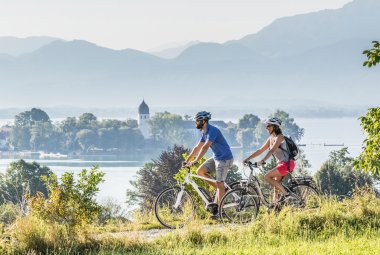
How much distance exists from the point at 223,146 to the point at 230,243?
2156 mm

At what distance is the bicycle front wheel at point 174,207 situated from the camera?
1202cm

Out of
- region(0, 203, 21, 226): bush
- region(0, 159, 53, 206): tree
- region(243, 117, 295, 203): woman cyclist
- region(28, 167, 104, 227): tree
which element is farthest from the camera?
region(0, 159, 53, 206): tree

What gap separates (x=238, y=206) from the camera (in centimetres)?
1190

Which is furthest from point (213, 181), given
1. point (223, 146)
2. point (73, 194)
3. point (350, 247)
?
point (350, 247)

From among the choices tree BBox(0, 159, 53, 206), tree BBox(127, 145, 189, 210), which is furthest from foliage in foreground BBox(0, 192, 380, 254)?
tree BBox(0, 159, 53, 206)

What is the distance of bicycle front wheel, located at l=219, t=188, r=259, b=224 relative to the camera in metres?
11.9

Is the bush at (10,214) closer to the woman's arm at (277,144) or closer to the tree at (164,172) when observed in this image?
the woman's arm at (277,144)

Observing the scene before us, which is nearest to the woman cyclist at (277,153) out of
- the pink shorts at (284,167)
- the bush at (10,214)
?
the pink shorts at (284,167)

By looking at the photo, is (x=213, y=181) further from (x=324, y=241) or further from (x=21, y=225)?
(x=21, y=225)

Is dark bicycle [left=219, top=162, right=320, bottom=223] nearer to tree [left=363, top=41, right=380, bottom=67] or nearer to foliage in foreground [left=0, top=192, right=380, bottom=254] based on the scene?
foliage in foreground [left=0, top=192, right=380, bottom=254]

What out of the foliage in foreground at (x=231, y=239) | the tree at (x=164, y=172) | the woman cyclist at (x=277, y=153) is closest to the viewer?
the foliage in foreground at (x=231, y=239)

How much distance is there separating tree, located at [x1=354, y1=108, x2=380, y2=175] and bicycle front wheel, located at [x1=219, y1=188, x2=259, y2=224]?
6.06 feet

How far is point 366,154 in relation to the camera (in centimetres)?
1152

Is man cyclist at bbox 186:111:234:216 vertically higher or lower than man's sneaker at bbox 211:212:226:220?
higher
